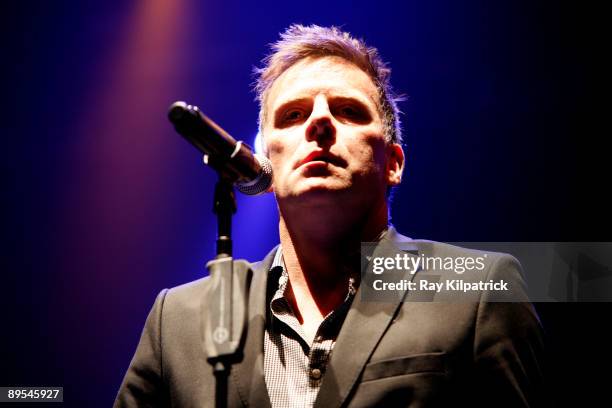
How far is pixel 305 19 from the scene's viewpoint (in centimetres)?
391

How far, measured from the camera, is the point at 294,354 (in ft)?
6.77

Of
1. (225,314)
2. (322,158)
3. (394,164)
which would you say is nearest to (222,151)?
(225,314)

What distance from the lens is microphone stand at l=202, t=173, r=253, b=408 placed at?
4.26 ft

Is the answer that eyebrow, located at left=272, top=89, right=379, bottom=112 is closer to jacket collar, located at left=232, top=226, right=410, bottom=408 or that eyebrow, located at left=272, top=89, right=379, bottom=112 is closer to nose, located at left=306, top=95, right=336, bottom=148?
nose, located at left=306, top=95, right=336, bottom=148

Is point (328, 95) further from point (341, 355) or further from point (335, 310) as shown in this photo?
point (341, 355)

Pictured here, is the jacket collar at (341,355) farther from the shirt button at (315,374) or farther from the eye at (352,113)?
the eye at (352,113)

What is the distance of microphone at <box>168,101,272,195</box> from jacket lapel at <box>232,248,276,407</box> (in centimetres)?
50

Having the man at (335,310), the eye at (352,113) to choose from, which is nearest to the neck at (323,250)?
the man at (335,310)

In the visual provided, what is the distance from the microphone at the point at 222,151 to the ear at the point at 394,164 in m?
1.17

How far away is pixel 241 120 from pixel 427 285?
2.17 m

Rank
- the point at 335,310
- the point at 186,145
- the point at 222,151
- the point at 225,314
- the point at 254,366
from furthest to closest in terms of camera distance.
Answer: the point at 186,145
the point at 335,310
the point at 254,366
the point at 222,151
the point at 225,314

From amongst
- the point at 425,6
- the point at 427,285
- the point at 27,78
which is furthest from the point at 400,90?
the point at 27,78

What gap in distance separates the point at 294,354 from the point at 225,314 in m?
0.81

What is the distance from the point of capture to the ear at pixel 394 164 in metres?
2.67
